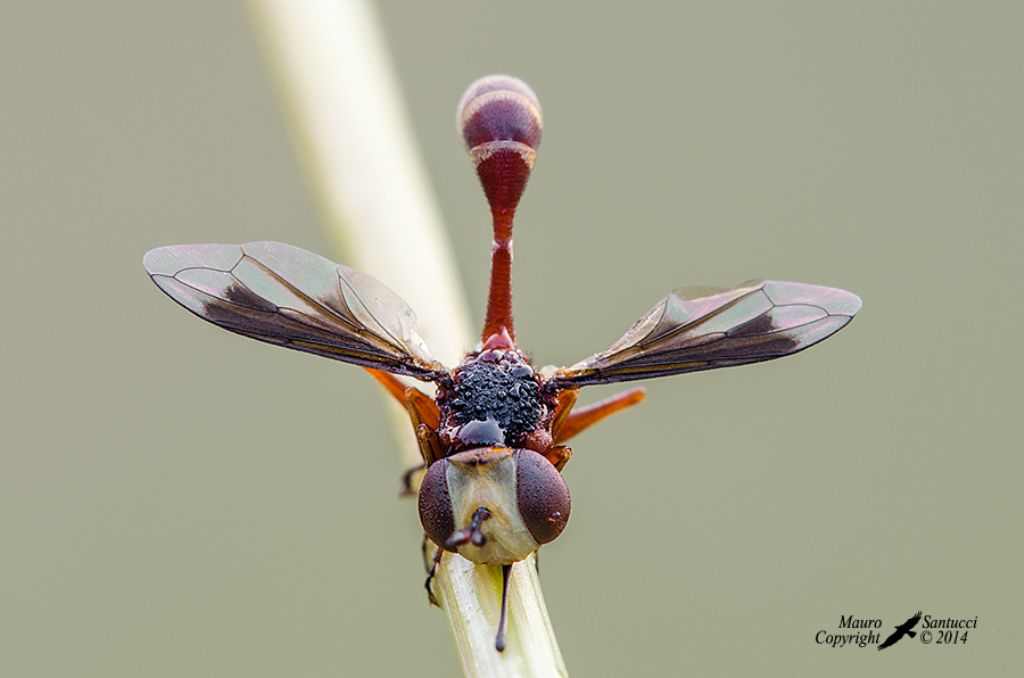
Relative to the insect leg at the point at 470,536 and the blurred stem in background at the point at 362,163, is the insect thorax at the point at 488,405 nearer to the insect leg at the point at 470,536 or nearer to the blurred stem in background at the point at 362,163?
the blurred stem in background at the point at 362,163

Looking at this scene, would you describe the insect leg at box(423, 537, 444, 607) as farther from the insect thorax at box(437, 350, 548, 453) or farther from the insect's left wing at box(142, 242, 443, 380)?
the insect's left wing at box(142, 242, 443, 380)

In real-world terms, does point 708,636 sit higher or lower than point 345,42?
lower

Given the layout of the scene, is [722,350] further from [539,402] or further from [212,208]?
[212,208]

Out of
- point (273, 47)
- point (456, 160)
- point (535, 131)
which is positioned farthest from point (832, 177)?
point (273, 47)

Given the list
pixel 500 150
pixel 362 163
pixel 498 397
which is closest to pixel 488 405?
pixel 498 397

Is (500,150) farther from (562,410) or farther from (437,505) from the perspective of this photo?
(437,505)

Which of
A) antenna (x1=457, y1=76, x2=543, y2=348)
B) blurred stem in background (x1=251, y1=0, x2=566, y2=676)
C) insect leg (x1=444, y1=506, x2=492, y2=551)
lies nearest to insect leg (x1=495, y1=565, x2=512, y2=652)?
insect leg (x1=444, y1=506, x2=492, y2=551)

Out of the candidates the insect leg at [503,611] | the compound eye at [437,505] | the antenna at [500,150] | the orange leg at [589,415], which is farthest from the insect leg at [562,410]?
the insect leg at [503,611]
